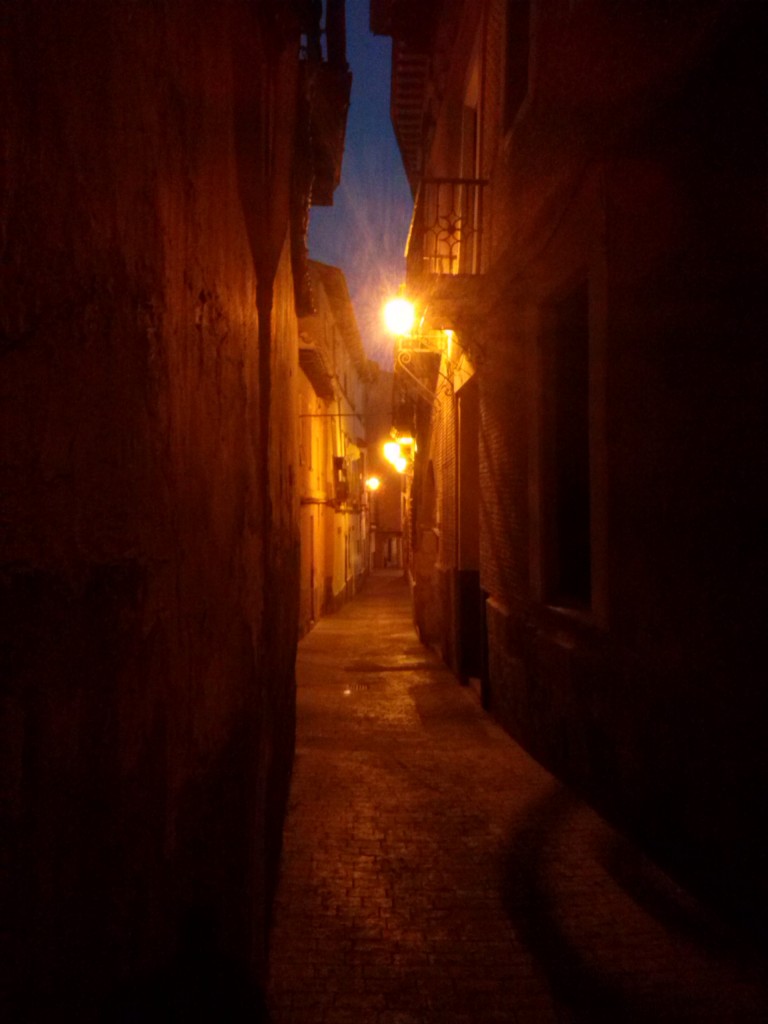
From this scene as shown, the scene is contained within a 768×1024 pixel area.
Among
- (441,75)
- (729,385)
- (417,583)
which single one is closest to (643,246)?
(729,385)

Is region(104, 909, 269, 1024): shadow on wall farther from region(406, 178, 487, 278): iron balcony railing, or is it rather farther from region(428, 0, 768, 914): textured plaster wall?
region(406, 178, 487, 278): iron balcony railing

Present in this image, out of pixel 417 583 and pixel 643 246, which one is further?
pixel 417 583

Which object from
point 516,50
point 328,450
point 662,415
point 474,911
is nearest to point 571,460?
point 662,415

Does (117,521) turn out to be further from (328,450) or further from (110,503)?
(328,450)

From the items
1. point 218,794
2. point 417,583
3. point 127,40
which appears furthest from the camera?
point 417,583

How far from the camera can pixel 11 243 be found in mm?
1681

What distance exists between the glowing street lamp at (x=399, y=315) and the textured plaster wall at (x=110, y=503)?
7399mm

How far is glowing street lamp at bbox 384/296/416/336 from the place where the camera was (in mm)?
10180

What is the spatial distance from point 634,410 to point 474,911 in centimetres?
309

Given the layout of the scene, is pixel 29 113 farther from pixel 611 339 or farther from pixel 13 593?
pixel 611 339

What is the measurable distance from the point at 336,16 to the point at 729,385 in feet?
16.6

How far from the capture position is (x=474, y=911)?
4.29m

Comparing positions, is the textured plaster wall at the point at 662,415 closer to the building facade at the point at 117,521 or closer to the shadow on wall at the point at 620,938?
the shadow on wall at the point at 620,938

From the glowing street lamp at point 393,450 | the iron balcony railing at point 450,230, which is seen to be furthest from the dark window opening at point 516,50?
the glowing street lamp at point 393,450
